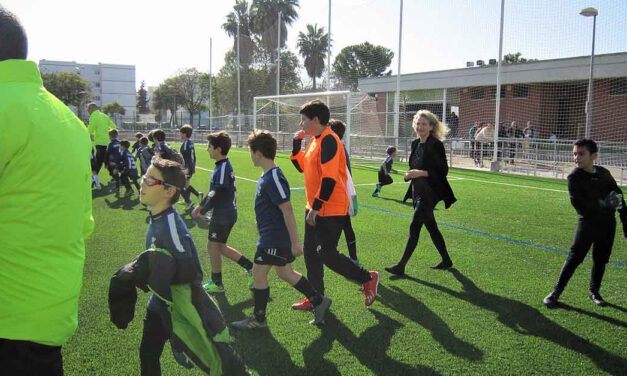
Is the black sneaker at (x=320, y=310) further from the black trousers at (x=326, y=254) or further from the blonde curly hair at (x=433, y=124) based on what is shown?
the blonde curly hair at (x=433, y=124)

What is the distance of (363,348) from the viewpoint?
4031mm

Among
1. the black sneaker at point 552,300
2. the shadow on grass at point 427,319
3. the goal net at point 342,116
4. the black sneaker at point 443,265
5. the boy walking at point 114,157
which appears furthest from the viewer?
the goal net at point 342,116

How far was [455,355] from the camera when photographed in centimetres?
391

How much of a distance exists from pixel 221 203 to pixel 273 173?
4.58 ft

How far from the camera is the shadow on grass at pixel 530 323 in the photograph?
3.85 metres

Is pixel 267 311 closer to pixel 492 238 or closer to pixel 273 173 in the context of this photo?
pixel 273 173

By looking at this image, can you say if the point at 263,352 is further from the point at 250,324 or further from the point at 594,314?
the point at 594,314

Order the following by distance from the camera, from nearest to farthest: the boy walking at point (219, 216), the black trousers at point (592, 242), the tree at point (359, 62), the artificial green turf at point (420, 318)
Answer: the artificial green turf at point (420, 318) → the black trousers at point (592, 242) → the boy walking at point (219, 216) → the tree at point (359, 62)

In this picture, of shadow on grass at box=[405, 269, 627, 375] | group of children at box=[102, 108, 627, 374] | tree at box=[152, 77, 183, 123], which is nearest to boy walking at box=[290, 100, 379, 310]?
group of children at box=[102, 108, 627, 374]

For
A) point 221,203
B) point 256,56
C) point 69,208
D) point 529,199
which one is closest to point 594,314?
point 221,203

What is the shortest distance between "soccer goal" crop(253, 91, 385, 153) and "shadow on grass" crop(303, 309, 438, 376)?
1793cm

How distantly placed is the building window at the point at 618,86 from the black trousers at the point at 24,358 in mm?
26838

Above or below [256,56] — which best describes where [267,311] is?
below

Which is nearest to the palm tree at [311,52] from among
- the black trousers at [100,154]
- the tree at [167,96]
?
the tree at [167,96]
